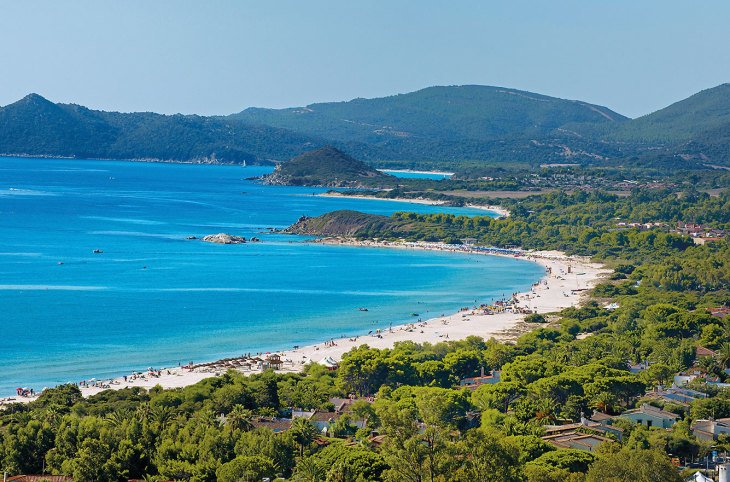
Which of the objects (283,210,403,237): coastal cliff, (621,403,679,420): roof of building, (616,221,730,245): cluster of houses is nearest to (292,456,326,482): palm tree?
(621,403,679,420): roof of building

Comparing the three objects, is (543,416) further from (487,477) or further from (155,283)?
(155,283)

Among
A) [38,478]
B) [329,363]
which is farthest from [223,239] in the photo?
[38,478]

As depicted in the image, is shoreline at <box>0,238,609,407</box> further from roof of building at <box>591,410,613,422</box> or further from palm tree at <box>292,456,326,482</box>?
palm tree at <box>292,456,326,482</box>

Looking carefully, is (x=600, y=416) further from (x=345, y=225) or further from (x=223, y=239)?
(x=345, y=225)

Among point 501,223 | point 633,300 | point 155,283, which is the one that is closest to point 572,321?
point 633,300

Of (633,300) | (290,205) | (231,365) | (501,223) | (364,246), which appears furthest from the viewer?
(290,205)
